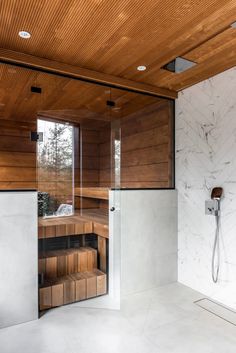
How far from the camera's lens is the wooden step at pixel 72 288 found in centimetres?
247

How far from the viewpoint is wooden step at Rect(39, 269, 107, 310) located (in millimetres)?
2467

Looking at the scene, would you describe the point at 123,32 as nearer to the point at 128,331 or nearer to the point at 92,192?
the point at 92,192

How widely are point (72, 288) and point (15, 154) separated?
1.92 metres

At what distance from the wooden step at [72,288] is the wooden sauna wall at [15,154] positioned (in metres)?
1.31

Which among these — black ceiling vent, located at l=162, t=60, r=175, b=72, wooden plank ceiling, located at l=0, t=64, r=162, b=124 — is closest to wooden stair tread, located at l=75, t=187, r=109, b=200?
wooden plank ceiling, located at l=0, t=64, r=162, b=124

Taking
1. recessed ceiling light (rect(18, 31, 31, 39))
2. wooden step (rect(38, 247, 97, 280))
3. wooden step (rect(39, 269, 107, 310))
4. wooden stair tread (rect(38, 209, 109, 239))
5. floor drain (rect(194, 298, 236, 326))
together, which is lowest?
floor drain (rect(194, 298, 236, 326))

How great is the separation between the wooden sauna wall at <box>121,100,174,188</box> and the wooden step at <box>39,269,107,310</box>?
111 cm

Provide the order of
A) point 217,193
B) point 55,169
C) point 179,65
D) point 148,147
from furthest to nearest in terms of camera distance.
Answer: point 148,147
point 55,169
point 217,193
point 179,65

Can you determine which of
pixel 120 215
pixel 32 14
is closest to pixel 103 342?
pixel 120 215

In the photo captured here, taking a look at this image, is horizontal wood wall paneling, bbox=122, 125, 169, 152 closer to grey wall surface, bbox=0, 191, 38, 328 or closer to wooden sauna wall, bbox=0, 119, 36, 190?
wooden sauna wall, bbox=0, 119, 36, 190

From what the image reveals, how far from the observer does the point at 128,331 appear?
2.13 metres

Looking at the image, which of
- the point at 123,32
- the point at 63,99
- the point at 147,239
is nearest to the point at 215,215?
the point at 147,239

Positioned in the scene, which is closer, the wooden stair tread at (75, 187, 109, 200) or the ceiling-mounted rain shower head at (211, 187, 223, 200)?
the ceiling-mounted rain shower head at (211, 187, 223, 200)

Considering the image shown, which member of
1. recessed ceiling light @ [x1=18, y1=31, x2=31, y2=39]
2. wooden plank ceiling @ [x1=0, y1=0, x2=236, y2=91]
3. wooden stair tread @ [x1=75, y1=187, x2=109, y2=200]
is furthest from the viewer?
wooden stair tread @ [x1=75, y1=187, x2=109, y2=200]
